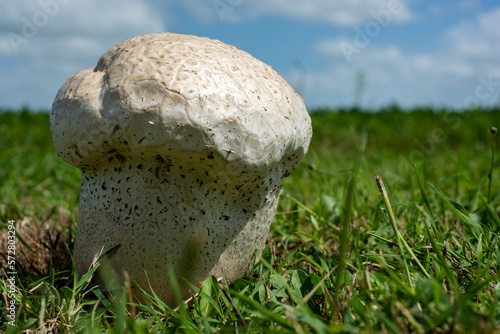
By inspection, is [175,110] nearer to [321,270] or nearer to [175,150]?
[175,150]

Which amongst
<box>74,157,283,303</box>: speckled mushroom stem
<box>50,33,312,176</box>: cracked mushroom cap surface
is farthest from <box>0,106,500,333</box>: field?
<box>50,33,312,176</box>: cracked mushroom cap surface

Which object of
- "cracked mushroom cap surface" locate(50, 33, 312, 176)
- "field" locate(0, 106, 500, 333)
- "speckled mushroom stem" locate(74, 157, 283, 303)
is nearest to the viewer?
"field" locate(0, 106, 500, 333)

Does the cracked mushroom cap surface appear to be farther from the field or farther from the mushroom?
the field

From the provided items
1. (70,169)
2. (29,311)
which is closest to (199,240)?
(29,311)

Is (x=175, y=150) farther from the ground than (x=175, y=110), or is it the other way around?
(x=175, y=110)

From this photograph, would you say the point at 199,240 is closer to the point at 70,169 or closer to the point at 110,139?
the point at 110,139

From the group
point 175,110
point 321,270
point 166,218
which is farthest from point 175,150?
point 321,270

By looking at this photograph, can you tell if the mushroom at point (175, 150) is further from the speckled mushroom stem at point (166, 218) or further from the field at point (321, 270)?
the field at point (321, 270)
